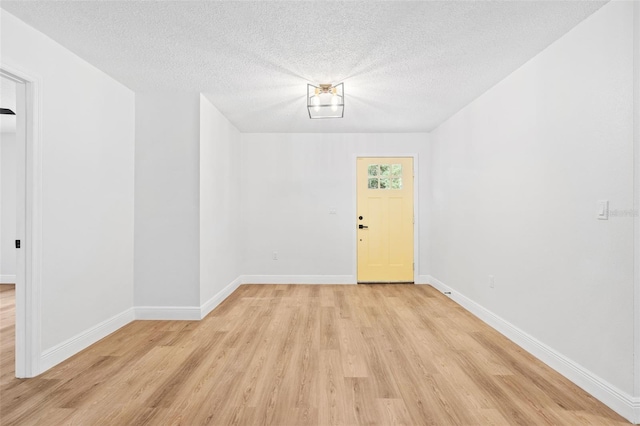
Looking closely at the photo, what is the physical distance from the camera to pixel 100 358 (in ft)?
8.89

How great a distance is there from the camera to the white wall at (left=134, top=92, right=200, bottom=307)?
12.1 feet

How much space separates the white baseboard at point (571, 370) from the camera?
1.91 m

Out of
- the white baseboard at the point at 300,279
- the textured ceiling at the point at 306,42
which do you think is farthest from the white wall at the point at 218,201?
the textured ceiling at the point at 306,42

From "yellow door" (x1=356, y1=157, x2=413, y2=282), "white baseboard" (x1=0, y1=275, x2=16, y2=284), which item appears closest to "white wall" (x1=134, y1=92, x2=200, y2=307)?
"yellow door" (x1=356, y1=157, x2=413, y2=282)

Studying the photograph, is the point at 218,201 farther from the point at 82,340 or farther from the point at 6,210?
the point at 6,210

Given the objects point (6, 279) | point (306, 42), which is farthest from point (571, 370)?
point (6, 279)

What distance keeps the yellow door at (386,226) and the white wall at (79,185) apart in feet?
11.0

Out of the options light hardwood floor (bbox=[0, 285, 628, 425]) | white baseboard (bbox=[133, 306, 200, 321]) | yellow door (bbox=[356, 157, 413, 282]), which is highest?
yellow door (bbox=[356, 157, 413, 282])

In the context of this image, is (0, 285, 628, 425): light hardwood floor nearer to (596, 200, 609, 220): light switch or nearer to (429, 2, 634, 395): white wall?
(429, 2, 634, 395): white wall

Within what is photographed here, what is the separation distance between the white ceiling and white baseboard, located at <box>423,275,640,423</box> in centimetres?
514

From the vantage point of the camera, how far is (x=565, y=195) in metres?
2.42

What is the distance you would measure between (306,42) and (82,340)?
120 inches

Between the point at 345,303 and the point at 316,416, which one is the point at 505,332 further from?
the point at 316,416

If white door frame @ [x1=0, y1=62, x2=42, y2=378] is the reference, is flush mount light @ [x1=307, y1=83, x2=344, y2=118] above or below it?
above
